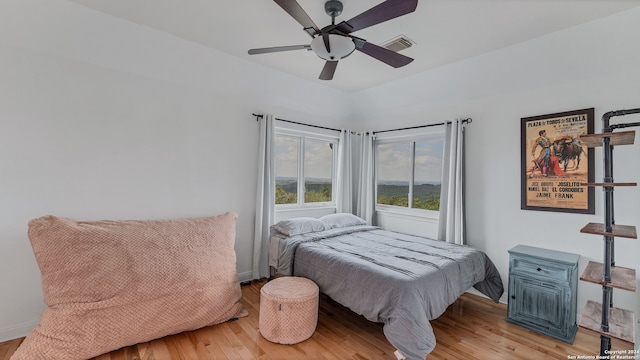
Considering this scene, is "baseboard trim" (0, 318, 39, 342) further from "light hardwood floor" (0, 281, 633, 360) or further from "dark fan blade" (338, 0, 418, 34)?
"dark fan blade" (338, 0, 418, 34)

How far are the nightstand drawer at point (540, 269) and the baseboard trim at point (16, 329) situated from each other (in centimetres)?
436

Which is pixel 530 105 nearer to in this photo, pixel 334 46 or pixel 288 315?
pixel 334 46

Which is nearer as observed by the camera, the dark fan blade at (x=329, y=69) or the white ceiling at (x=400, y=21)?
the white ceiling at (x=400, y=21)

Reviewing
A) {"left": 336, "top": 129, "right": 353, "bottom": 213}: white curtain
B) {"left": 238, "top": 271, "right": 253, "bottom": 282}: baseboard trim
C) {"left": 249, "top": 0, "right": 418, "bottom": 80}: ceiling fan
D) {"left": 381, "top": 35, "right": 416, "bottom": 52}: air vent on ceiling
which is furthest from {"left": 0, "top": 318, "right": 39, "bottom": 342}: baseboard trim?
{"left": 381, "top": 35, "right": 416, "bottom": 52}: air vent on ceiling

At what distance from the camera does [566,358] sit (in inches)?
83.4

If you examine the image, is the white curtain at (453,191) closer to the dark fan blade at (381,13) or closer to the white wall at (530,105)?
the white wall at (530,105)

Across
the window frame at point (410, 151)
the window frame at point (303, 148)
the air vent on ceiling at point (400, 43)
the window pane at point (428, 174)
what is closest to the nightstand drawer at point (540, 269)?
the window frame at point (410, 151)

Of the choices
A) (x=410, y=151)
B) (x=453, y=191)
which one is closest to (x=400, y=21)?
(x=453, y=191)

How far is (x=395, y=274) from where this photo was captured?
2.22 metres

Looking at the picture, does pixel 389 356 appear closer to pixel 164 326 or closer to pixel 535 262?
pixel 535 262

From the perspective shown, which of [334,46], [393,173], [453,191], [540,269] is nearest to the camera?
[334,46]

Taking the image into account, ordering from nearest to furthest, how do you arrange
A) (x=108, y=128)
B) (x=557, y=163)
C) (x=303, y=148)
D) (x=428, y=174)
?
(x=108, y=128) < (x=557, y=163) < (x=428, y=174) < (x=303, y=148)

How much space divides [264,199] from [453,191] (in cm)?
238

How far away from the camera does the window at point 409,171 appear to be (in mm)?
3900
